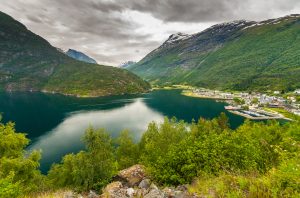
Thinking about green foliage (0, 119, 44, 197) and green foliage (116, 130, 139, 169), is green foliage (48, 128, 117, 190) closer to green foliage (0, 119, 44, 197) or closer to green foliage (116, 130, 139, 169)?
green foliage (0, 119, 44, 197)

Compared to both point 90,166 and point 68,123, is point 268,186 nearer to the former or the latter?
point 90,166

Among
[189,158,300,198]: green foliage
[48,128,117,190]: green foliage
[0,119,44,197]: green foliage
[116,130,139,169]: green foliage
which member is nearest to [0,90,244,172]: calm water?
[116,130,139,169]: green foliage

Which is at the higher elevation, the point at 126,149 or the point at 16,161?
the point at 16,161

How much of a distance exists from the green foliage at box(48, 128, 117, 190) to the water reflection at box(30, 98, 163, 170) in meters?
29.2

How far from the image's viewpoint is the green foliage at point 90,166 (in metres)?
28.9

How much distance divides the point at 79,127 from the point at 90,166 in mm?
106359

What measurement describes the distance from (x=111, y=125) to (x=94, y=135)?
94030 millimetres

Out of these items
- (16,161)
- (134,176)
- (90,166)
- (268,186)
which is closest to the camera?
(268,186)

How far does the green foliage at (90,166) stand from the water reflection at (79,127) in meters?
29.2

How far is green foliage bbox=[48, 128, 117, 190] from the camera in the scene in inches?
1139

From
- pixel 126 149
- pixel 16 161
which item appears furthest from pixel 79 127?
pixel 16 161

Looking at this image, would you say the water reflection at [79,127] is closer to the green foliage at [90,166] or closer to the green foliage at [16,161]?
the green foliage at [90,166]

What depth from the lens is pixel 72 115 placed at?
169625mm

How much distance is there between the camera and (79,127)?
132750 millimetres
